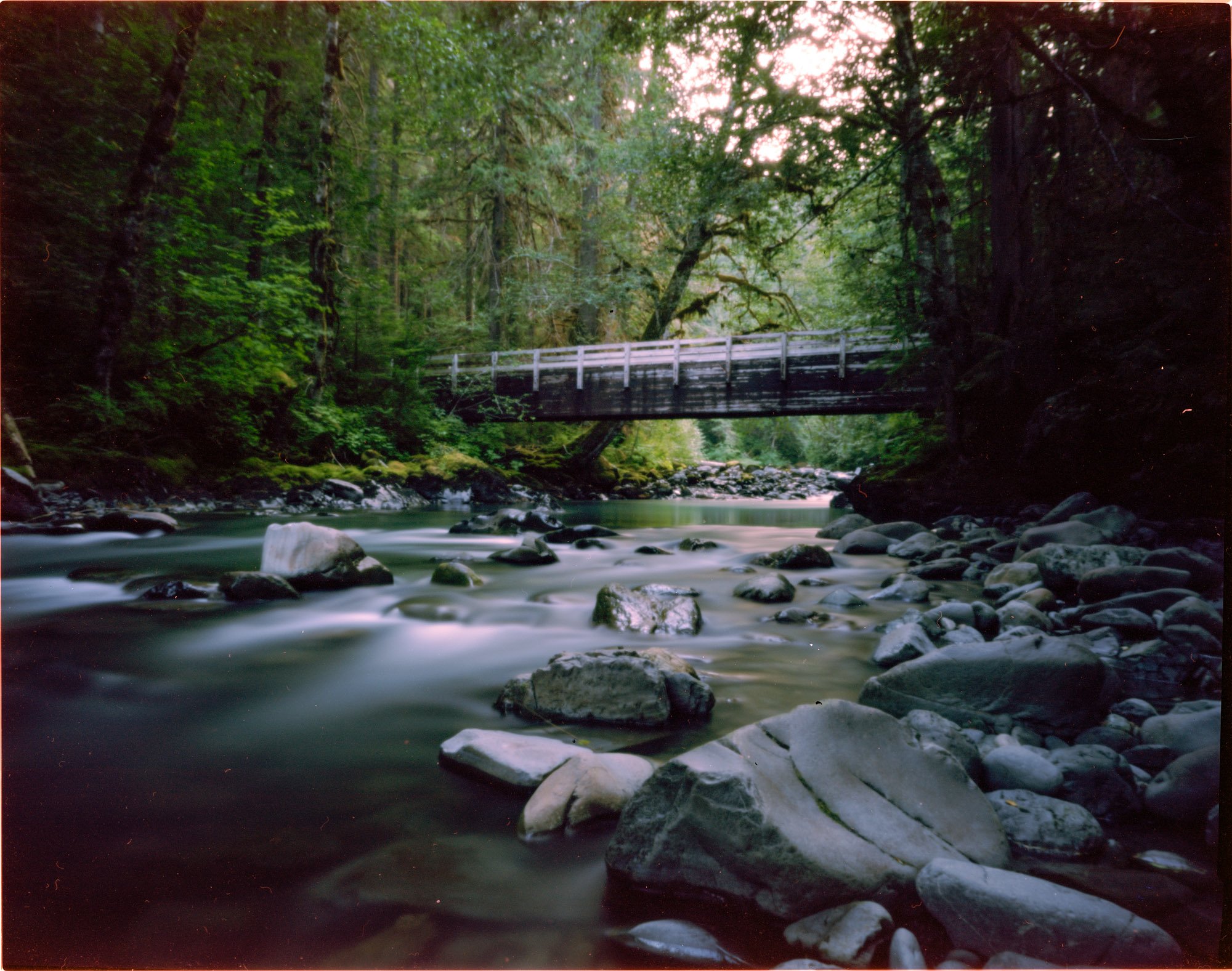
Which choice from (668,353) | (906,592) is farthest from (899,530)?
(668,353)

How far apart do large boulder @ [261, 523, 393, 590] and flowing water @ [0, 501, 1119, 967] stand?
21cm

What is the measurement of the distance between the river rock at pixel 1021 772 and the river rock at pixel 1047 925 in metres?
0.60

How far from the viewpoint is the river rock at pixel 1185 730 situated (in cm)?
194

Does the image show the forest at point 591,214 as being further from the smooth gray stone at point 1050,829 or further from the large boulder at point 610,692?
the large boulder at point 610,692

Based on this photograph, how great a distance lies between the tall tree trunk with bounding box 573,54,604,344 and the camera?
15492 mm

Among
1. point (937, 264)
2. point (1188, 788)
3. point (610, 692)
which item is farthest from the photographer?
point (937, 264)

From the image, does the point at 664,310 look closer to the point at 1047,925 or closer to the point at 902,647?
the point at 902,647

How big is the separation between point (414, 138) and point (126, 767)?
68.1 ft

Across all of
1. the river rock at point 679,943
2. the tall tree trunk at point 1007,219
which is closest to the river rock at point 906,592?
the river rock at point 679,943

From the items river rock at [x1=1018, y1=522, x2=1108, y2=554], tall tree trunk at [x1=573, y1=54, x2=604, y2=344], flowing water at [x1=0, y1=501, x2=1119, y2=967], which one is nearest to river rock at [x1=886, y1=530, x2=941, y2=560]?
river rock at [x1=1018, y1=522, x2=1108, y2=554]

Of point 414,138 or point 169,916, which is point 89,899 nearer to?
point 169,916

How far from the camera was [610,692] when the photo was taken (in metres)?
2.41

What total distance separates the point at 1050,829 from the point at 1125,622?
2.18m

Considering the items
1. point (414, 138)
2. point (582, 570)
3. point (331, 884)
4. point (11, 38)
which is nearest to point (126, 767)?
point (331, 884)
